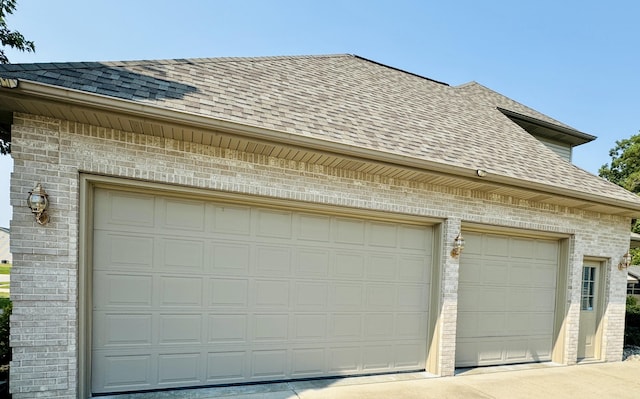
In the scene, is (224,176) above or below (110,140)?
below

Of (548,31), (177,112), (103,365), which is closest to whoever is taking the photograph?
(177,112)

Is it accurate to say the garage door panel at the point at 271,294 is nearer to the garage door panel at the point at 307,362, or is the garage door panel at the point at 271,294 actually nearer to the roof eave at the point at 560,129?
the garage door panel at the point at 307,362

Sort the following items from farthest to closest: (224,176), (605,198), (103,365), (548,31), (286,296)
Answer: (548,31)
(605,198)
(286,296)
(224,176)
(103,365)

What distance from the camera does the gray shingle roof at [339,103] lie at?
4.03 m

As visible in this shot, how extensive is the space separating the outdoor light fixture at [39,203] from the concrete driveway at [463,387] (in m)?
2.26

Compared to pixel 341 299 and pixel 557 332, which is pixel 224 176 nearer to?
pixel 341 299

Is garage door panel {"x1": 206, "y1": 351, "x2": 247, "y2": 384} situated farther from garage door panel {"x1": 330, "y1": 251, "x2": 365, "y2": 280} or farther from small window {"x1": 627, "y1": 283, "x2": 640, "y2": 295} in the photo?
small window {"x1": 627, "y1": 283, "x2": 640, "y2": 295}

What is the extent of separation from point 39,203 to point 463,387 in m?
5.91

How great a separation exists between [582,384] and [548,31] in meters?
9.60

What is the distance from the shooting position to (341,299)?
5023mm

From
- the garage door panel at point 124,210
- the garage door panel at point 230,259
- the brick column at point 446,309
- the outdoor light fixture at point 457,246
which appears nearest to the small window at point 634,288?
the brick column at point 446,309

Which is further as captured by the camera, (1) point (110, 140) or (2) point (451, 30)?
(2) point (451, 30)

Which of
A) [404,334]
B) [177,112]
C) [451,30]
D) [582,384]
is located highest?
[451,30]

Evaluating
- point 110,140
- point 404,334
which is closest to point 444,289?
point 404,334
